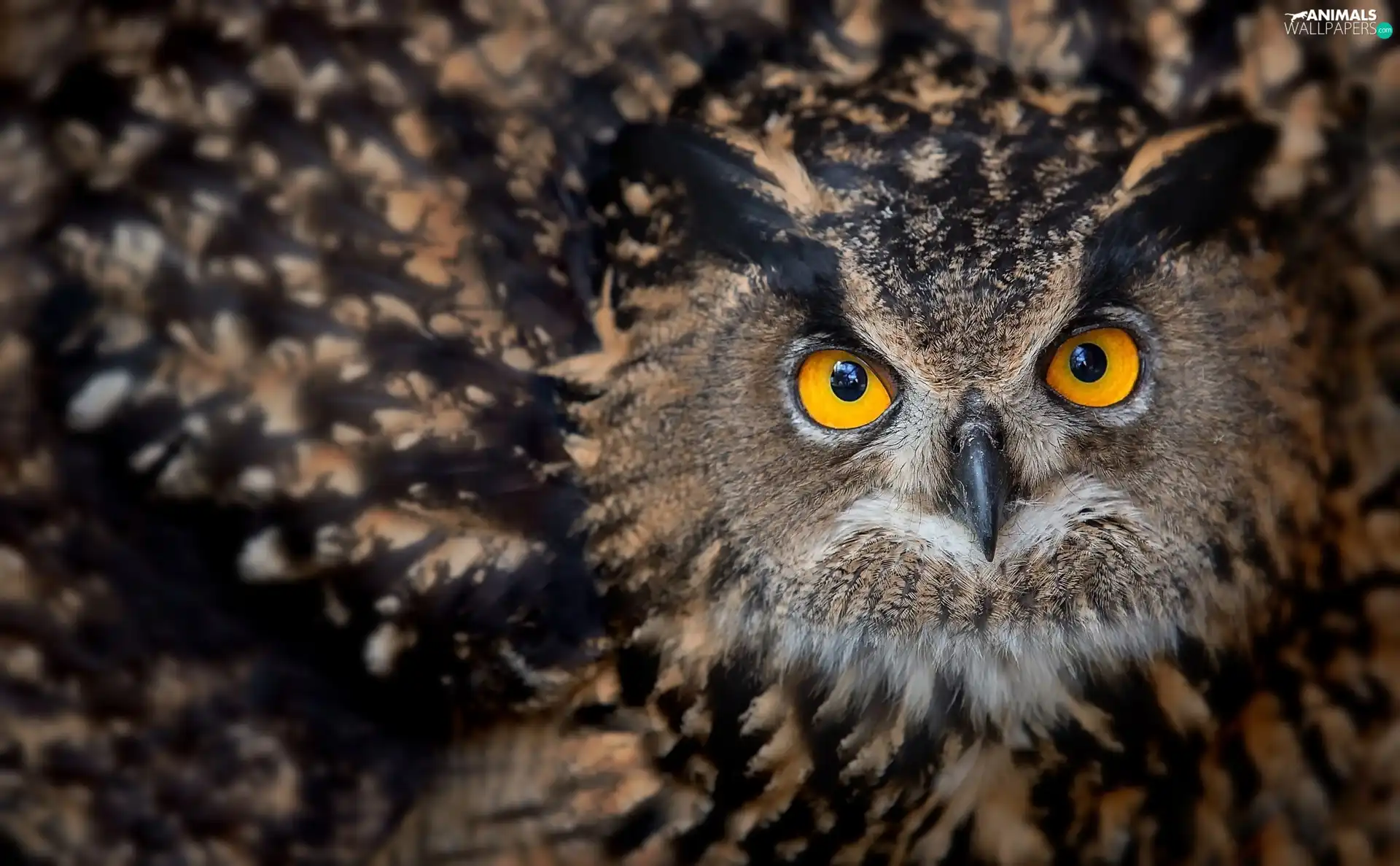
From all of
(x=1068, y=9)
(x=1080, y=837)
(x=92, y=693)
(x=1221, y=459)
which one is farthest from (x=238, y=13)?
(x=1080, y=837)

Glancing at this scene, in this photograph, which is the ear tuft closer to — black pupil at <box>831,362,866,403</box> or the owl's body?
the owl's body

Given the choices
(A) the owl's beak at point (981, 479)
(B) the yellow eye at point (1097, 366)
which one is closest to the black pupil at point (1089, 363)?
(B) the yellow eye at point (1097, 366)

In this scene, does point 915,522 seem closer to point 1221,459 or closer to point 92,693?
point 1221,459

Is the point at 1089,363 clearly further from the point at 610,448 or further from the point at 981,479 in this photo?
the point at 610,448

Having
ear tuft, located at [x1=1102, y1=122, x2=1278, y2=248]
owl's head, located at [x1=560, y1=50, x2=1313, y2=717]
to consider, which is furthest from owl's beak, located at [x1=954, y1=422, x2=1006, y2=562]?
ear tuft, located at [x1=1102, y1=122, x2=1278, y2=248]

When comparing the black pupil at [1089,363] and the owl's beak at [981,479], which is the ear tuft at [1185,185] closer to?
the black pupil at [1089,363]

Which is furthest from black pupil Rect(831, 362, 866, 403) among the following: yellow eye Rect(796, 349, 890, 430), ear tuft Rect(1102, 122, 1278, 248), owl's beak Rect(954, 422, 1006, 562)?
ear tuft Rect(1102, 122, 1278, 248)

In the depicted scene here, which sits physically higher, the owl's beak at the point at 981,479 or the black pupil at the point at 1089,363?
the black pupil at the point at 1089,363

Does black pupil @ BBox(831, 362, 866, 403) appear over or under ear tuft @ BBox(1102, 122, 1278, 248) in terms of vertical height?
under
